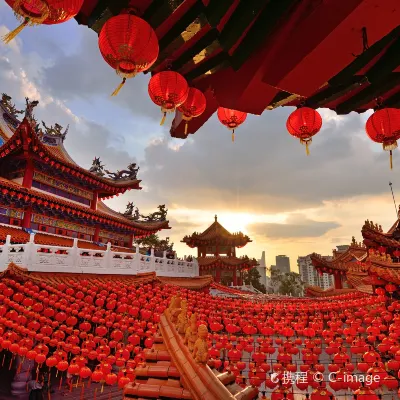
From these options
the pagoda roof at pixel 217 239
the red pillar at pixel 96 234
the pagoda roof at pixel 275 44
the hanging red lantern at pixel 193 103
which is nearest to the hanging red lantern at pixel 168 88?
the pagoda roof at pixel 275 44

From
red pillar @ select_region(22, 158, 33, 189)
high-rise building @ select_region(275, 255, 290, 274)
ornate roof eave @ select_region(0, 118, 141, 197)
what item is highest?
high-rise building @ select_region(275, 255, 290, 274)

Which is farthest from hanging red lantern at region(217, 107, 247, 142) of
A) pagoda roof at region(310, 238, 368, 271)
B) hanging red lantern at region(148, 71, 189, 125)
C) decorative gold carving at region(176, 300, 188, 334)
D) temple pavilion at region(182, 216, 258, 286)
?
temple pavilion at region(182, 216, 258, 286)

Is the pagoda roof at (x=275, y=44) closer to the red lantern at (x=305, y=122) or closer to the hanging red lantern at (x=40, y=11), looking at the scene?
the red lantern at (x=305, y=122)

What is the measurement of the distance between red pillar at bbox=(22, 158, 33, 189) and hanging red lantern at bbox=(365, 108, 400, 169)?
1363cm

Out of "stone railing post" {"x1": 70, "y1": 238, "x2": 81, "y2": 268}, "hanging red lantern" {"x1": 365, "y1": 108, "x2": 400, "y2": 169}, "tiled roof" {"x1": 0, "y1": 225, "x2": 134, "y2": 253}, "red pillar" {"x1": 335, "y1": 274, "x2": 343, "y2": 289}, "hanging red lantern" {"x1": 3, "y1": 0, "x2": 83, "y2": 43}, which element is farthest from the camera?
"red pillar" {"x1": 335, "y1": 274, "x2": 343, "y2": 289}

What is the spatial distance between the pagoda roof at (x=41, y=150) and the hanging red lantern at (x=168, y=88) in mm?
10866

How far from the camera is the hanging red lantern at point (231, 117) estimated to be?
3.86 m

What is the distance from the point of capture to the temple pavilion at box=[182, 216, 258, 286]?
26641 mm

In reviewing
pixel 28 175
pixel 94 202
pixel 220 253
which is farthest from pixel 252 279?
pixel 28 175

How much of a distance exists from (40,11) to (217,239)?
2642cm

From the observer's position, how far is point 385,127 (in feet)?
10.7

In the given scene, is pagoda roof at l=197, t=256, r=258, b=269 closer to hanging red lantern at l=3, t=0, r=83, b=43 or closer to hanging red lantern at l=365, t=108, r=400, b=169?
hanging red lantern at l=365, t=108, r=400, b=169

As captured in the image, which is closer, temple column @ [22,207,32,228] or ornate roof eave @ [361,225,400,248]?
ornate roof eave @ [361,225,400,248]

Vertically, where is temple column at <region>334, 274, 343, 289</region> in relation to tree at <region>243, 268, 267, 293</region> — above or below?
below
